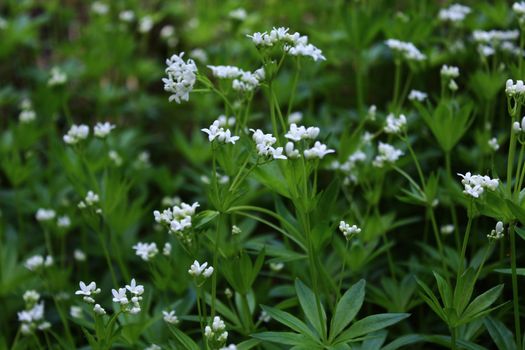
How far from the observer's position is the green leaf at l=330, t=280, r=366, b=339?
2418mm

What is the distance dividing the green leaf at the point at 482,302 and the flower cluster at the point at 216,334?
2.88 feet

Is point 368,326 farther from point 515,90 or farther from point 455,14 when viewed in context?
point 455,14

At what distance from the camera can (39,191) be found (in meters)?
4.19


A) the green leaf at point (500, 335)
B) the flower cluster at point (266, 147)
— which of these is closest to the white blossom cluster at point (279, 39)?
the flower cluster at point (266, 147)

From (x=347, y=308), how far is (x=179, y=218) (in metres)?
0.71

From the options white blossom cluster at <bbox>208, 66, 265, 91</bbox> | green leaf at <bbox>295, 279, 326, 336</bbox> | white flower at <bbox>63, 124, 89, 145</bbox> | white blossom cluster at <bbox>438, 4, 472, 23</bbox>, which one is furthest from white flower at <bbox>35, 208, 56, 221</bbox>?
white blossom cluster at <bbox>438, 4, 472, 23</bbox>

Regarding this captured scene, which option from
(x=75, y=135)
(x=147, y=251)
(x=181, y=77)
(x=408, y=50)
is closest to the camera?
(x=181, y=77)

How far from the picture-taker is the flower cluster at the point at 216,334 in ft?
7.54

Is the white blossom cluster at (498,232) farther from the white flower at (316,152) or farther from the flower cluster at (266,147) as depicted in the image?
the flower cluster at (266,147)

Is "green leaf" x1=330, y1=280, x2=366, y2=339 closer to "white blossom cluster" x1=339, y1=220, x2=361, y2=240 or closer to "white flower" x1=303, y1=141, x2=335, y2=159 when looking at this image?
"white blossom cluster" x1=339, y1=220, x2=361, y2=240

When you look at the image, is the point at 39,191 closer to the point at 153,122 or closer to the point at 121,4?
the point at 153,122

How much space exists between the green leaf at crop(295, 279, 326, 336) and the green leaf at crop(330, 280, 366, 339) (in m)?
0.04

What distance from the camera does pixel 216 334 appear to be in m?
2.34

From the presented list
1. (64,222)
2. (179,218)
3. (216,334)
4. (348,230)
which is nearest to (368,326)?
(348,230)
